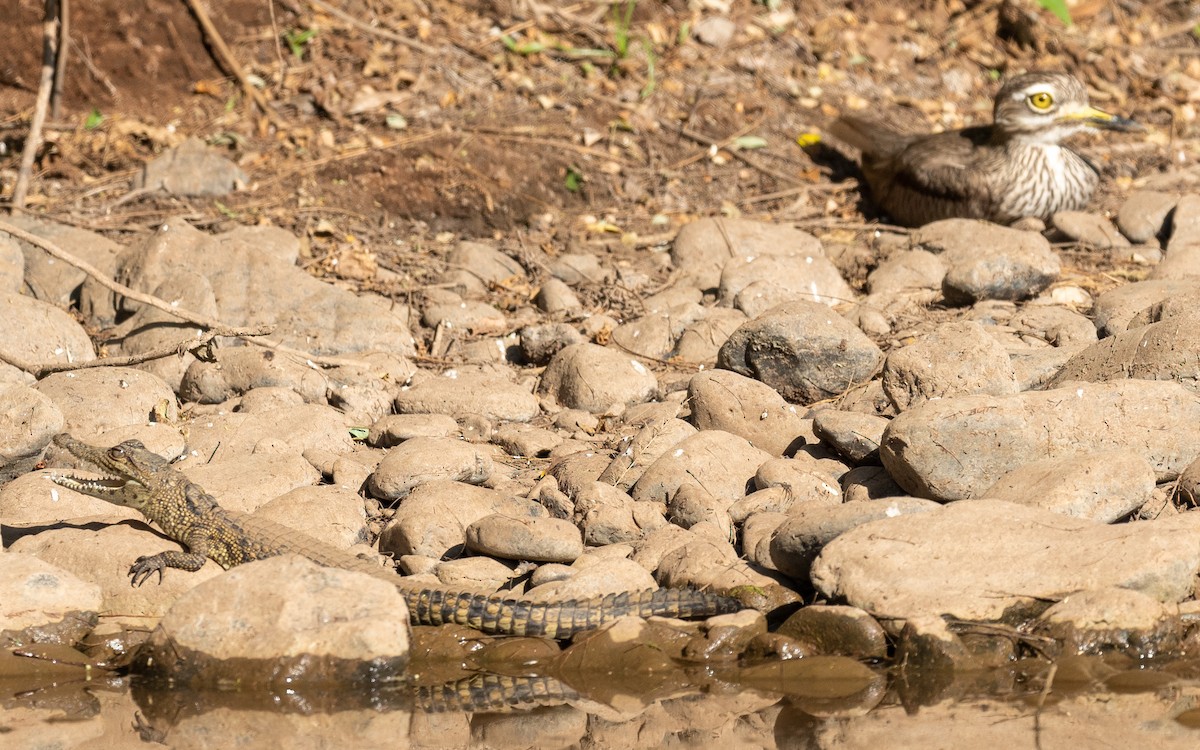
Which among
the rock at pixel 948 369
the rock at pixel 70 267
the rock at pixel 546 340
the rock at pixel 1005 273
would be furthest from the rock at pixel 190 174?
the rock at pixel 948 369

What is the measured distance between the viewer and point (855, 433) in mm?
5918

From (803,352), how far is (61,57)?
5.85 metres

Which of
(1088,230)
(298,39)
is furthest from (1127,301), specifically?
(298,39)

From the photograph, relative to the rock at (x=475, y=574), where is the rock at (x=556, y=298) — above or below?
below

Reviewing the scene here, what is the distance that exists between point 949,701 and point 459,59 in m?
7.11

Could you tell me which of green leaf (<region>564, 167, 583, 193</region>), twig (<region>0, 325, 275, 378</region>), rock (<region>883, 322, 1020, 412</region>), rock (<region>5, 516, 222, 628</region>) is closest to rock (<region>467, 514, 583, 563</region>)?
rock (<region>5, 516, 222, 628</region>)

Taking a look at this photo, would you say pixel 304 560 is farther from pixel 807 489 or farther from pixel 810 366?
pixel 810 366

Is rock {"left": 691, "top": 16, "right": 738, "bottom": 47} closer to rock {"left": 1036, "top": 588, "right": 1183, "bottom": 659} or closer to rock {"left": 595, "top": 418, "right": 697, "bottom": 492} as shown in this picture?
rock {"left": 595, "top": 418, "right": 697, "bottom": 492}

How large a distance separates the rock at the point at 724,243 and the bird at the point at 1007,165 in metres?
0.99

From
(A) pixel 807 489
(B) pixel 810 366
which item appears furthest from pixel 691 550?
(B) pixel 810 366

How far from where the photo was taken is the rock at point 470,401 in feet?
22.3

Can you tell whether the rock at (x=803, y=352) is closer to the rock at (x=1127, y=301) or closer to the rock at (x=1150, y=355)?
the rock at (x=1150, y=355)

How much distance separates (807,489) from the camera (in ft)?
19.0

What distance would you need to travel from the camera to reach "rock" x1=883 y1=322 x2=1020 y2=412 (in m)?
5.93
